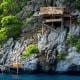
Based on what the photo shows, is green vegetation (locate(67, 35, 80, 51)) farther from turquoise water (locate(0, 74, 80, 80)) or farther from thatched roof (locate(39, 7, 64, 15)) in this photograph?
turquoise water (locate(0, 74, 80, 80))

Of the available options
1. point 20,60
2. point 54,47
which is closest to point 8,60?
point 20,60

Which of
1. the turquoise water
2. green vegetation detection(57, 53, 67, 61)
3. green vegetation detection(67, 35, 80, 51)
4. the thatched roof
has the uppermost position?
the thatched roof

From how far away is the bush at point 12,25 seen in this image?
168ft

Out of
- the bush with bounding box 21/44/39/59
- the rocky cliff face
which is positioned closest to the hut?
the rocky cliff face

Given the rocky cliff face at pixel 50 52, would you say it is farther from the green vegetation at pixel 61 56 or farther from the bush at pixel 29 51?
the bush at pixel 29 51

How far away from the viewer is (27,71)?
47.6m

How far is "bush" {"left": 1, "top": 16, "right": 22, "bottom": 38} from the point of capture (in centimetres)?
5106

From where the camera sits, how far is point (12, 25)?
51.2 m

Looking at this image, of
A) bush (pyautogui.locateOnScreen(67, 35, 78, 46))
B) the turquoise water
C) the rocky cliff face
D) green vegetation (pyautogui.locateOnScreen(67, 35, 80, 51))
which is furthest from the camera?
bush (pyautogui.locateOnScreen(67, 35, 78, 46))

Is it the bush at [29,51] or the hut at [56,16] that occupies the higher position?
the hut at [56,16]

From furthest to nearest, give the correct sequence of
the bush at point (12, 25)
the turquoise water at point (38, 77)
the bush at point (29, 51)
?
the bush at point (12, 25) → the bush at point (29, 51) → the turquoise water at point (38, 77)

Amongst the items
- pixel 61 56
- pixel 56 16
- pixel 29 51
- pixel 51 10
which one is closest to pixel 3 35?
pixel 29 51

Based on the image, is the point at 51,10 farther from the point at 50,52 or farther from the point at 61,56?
the point at 61,56

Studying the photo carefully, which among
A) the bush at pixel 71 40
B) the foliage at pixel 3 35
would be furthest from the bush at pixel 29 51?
the foliage at pixel 3 35
